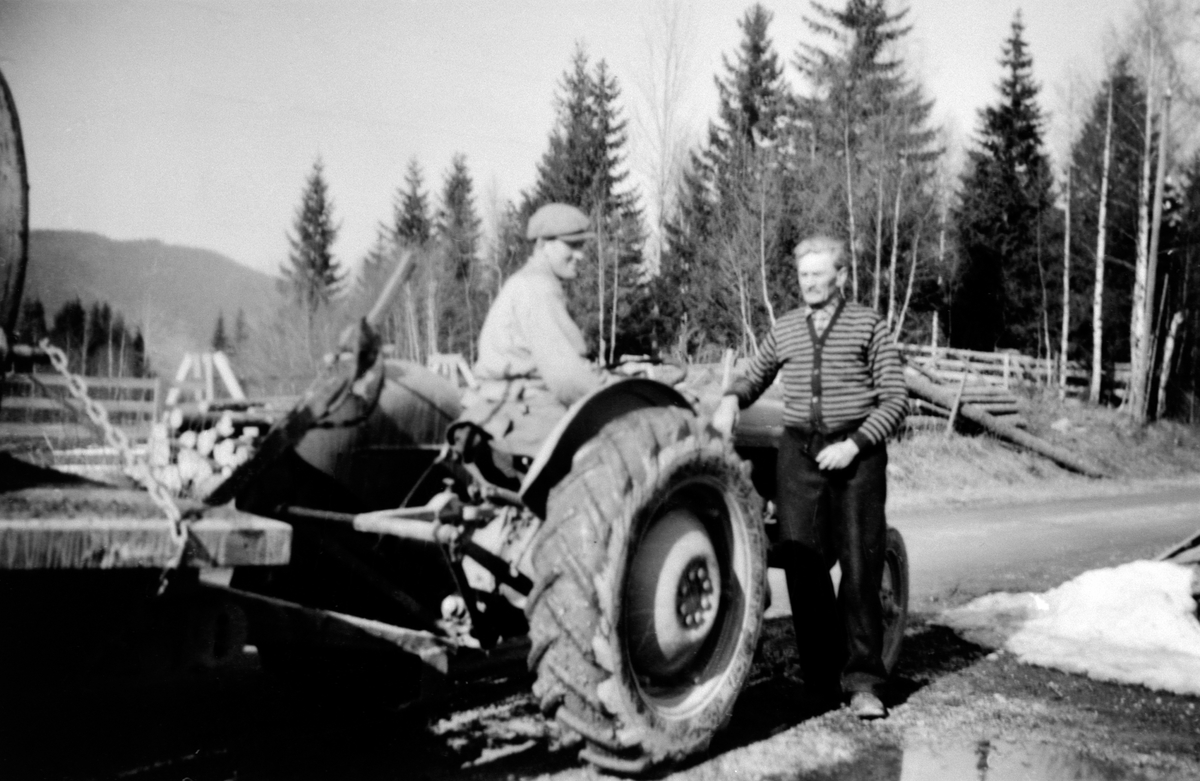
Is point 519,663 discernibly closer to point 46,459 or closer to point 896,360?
point 46,459

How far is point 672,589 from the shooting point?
11.3 feet

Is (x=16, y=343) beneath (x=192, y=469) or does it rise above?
above

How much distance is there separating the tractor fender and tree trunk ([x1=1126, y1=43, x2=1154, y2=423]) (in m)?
24.5

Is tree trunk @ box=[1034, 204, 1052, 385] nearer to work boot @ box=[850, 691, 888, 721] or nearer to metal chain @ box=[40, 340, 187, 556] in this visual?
work boot @ box=[850, 691, 888, 721]

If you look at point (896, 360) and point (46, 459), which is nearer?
point (46, 459)

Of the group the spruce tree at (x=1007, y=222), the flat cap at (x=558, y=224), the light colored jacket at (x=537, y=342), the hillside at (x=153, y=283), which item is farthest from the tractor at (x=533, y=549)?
the spruce tree at (x=1007, y=222)

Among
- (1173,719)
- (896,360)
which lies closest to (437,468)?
(896,360)

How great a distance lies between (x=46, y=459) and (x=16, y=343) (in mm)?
385

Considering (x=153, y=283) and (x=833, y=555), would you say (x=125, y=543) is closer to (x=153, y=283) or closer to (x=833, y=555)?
(x=833, y=555)

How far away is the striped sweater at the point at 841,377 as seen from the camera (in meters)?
4.31

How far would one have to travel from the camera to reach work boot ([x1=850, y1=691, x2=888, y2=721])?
4.07 m

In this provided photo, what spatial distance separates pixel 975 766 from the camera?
3604mm

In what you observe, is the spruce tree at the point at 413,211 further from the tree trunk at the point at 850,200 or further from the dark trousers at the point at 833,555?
the dark trousers at the point at 833,555

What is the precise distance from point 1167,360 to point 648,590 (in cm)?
3399
